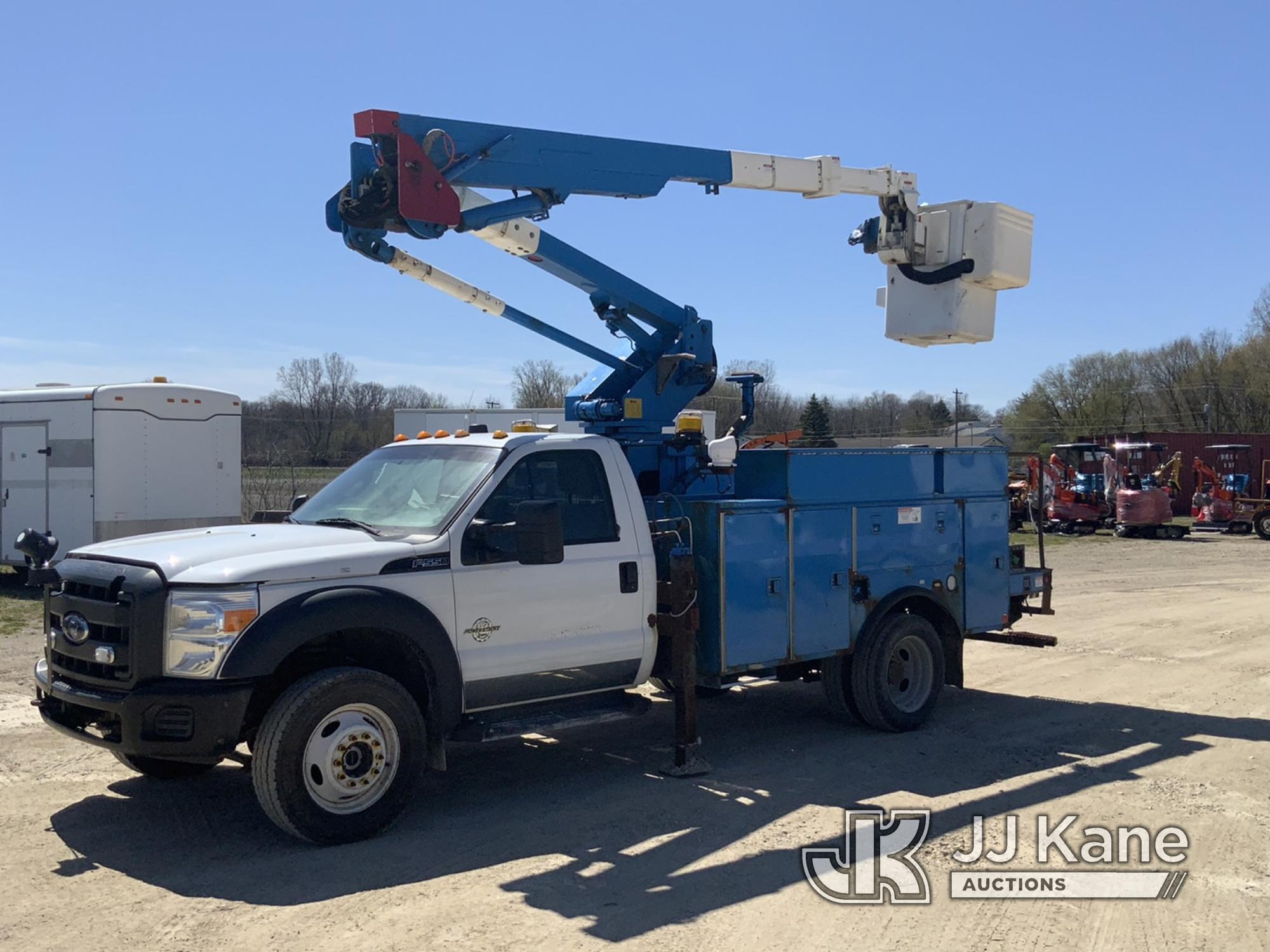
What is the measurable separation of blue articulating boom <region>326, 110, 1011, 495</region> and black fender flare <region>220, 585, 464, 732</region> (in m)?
2.43

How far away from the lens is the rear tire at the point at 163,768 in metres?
6.92

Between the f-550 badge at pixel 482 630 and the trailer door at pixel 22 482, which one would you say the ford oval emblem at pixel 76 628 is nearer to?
the f-550 badge at pixel 482 630

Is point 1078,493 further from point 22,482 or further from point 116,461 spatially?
point 22,482

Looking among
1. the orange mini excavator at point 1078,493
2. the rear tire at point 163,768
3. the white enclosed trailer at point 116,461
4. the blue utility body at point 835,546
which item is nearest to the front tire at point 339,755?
the rear tire at point 163,768

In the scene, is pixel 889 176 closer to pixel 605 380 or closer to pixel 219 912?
pixel 605 380

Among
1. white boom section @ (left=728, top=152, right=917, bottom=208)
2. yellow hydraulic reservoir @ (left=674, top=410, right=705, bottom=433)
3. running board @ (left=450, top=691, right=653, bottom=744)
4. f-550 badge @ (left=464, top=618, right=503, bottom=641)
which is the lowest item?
running board @ (left=450, top=691, right=653, bottom=744)

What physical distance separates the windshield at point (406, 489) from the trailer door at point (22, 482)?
10.5 meters

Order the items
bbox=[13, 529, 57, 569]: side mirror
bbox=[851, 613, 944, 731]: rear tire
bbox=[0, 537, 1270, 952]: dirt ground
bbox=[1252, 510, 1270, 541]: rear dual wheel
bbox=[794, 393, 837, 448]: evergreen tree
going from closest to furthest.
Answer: bbox=[0, 537, 1270, 952]: dirt ground < bbox=[13, 529, 57, 569]: side mirror < bbox=[851, 613, 944, 731]: rear tire < bbox=[1252, 510, 1270, 541]: rear dual wheel < bbox=[794, 393, 837, 448]: evergreen tree

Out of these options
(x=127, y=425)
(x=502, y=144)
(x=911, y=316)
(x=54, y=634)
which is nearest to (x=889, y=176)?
(x=911, y=316)

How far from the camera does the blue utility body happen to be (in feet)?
25.4

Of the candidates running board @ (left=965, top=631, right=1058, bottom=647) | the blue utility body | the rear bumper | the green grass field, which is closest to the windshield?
the rear bumper

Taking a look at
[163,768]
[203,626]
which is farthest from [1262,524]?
[203,626]

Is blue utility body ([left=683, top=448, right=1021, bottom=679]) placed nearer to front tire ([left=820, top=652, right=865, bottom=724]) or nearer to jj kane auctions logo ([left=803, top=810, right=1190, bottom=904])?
front tire ([left=820, top=652, right=865, bottom=724])

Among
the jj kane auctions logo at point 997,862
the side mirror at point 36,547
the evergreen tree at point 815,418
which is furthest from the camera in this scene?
the evergreen tree at point 815,418
